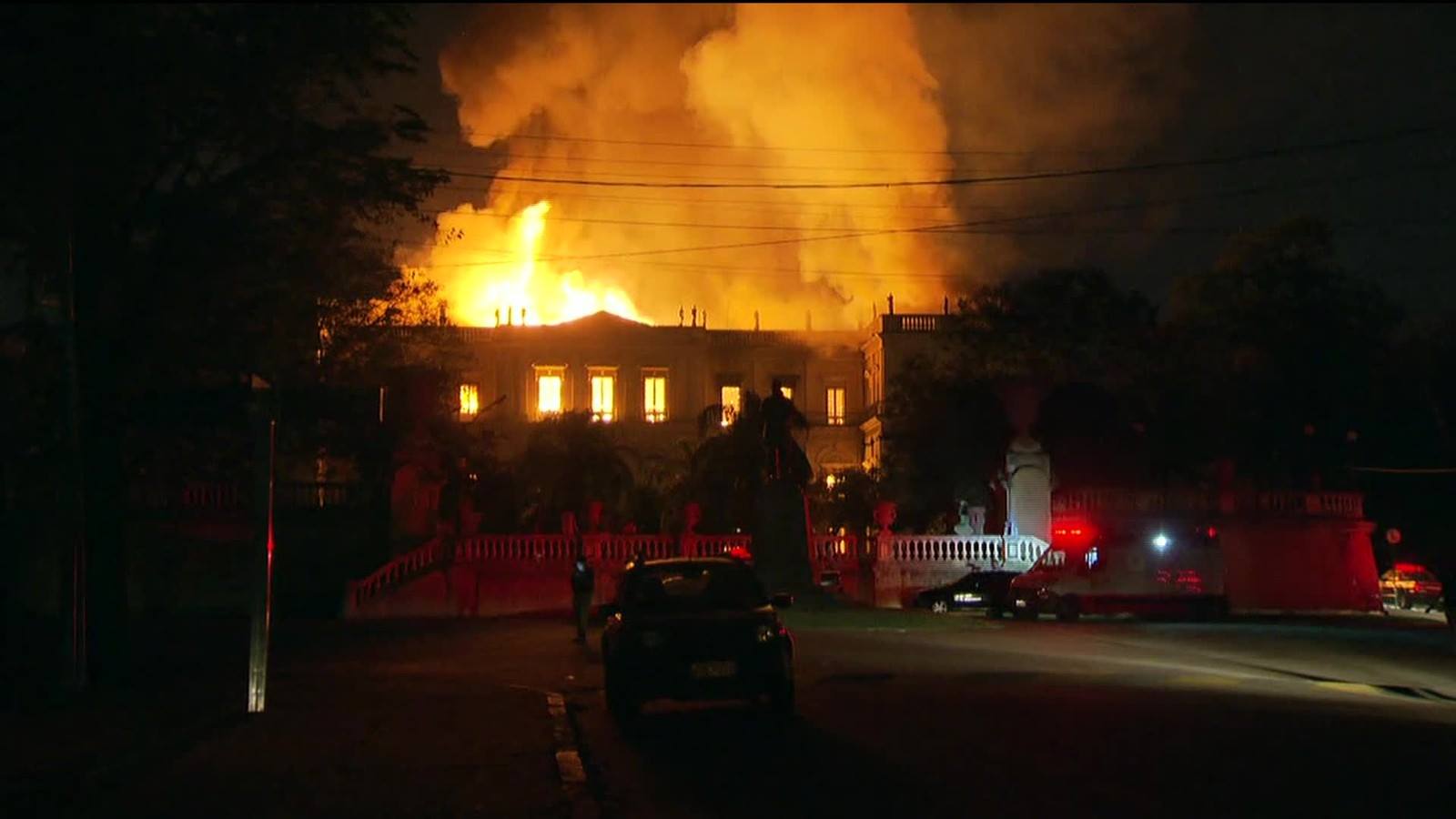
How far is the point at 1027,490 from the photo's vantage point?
140 feet

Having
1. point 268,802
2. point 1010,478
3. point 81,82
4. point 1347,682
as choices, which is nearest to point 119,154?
point 81,82

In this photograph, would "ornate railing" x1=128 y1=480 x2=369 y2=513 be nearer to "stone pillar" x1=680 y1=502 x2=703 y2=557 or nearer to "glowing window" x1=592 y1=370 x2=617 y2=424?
"stone pillar" x1=680 y1=502 x2=703 y2=557

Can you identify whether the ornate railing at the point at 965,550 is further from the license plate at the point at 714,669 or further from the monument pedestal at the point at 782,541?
the license plate at the point at 714,669

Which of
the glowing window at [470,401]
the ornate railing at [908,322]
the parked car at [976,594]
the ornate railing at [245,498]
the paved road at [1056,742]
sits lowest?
the paved road at [1056,742]

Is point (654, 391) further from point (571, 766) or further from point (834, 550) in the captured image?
point (571, 766)

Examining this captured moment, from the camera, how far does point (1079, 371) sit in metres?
53.4

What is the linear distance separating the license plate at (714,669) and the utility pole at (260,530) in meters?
4.55

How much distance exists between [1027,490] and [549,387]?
103 ft

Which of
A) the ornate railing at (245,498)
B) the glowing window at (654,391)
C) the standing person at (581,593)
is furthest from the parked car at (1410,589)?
the glowing window at (654,391)

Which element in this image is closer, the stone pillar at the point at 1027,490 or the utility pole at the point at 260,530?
the utility pole at the point at 260,530

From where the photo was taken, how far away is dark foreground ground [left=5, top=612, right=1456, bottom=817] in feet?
36.9

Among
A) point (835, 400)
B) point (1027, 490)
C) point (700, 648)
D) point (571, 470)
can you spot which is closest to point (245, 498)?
point (571, 470)

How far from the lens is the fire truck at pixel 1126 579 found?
114 ft

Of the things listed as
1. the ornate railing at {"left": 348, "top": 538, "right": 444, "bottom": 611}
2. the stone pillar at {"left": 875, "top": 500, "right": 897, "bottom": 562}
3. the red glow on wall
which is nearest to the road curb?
the red glow on wall
